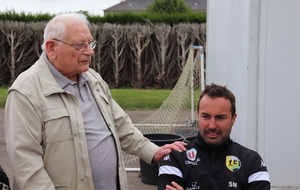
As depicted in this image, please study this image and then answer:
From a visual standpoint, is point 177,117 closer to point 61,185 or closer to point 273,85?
point 273,85

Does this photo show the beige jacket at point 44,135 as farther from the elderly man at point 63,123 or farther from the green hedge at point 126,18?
the green hedge at point 126,18

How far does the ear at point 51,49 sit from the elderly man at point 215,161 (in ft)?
3.28

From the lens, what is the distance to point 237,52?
5.16 metres

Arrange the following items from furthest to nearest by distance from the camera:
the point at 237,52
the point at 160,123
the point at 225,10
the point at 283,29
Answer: the point at 160,123, the point at 225,10, the point at 237,52, the point at 283,29

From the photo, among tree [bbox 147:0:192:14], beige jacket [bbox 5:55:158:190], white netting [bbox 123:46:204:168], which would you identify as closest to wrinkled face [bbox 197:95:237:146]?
beige jacket [bbox 5:55:158:190]

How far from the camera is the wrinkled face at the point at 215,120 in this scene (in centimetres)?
247

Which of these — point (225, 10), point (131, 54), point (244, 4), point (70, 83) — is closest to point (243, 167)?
point (70, 83)

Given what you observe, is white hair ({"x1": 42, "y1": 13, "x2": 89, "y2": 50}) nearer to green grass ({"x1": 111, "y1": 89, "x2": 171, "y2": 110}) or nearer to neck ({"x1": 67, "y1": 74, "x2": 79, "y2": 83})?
neck ({"x1": 67, "y1": 74, "x2": 79, "y2": 83})

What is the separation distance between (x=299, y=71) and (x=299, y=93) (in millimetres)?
230

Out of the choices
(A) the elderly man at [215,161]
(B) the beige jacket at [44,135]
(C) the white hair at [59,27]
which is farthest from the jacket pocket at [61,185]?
(C) the white hair at [59,27]

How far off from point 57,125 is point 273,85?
8.74 feet

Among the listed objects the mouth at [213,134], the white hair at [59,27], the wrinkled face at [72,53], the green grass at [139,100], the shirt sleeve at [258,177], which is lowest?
the green grass at [139,100]

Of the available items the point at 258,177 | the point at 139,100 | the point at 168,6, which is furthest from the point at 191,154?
the point at 168,6

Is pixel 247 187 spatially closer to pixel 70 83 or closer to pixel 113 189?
pixel 113 189
